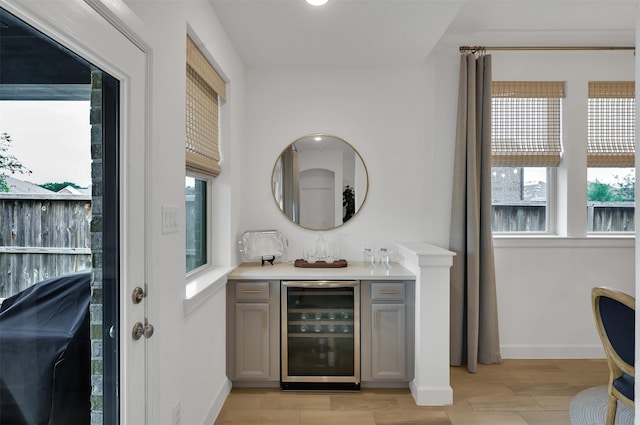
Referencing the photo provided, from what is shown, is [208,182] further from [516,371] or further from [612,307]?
[516,371]

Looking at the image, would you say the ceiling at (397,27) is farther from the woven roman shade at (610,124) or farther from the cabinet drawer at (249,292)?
the cabinet drawer at (249,292)

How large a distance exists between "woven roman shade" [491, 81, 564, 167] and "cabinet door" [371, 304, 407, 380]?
165 centimetres

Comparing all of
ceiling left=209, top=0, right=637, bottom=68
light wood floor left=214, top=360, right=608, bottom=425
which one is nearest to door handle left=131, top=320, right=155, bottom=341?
light wood floor left=214, top=360, right=608, bottom=425

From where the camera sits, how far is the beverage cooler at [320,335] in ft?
9.12

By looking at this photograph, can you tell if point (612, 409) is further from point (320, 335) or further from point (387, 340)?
point (320, 335)

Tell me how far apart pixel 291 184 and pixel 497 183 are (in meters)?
1.87

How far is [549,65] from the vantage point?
3375mm

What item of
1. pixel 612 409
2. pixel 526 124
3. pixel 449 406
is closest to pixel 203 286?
pixel 449 406

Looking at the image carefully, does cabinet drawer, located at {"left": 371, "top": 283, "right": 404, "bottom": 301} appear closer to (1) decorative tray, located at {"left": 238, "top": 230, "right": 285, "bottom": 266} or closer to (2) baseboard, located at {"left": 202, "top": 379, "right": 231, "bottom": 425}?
(1) decorative tray, located at {"left": 238, "top": 230, "right": 285, "bottom": 266}

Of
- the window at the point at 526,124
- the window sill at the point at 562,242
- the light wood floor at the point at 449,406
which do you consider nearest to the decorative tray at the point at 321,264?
the light wood floor at the point at 449,406

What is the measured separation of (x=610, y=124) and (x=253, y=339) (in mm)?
3560

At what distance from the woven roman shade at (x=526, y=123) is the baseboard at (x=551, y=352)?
5.28 feet

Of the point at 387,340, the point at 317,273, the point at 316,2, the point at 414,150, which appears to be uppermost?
the point at 316,2

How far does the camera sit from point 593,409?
254 cm
